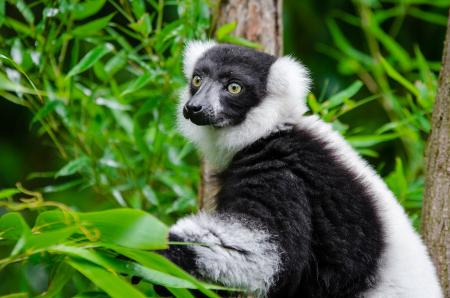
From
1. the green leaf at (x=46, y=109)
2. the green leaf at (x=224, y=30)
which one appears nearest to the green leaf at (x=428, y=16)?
the green leaf at (x=224, y=30)

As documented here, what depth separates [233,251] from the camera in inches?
119

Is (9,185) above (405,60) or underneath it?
underneath

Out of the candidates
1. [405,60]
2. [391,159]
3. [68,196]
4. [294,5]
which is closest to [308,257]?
[405,60]

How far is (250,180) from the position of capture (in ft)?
10.8

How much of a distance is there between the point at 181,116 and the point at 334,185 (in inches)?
44.1

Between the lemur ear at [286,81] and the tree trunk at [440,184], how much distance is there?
70 centimetres

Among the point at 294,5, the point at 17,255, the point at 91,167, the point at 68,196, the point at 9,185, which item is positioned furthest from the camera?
the point at 294,5

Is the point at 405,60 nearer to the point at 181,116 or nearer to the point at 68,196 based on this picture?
the point at 181,116

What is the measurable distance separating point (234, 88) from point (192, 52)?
1.46 ft

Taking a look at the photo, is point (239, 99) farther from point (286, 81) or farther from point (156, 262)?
point (156, 262)

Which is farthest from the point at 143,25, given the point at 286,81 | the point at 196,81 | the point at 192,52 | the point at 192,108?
the point at 286,81

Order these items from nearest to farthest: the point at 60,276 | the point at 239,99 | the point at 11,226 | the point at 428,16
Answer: the point at 11,226
the point at 60,276
the point at 239,99
the point at 428,16

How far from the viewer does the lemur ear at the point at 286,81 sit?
12.3ft

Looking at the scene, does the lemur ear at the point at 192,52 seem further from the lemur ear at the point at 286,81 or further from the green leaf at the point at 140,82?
the lemur ear at the point at 286,81
